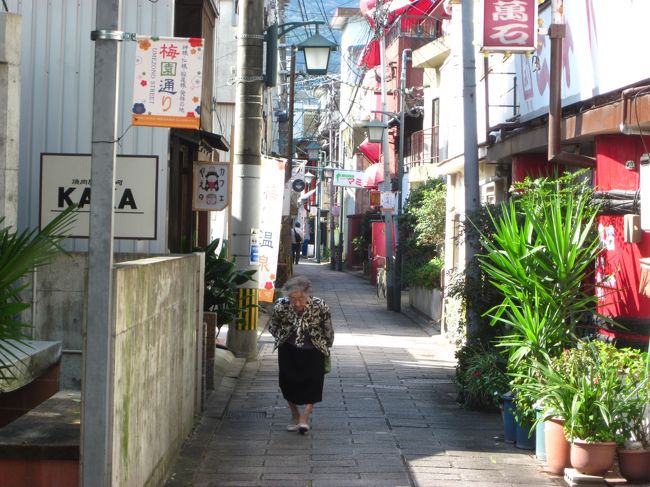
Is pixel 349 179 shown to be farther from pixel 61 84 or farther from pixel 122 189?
pixel 122 189

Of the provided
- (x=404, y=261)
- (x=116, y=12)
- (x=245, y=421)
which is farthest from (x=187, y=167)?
(x=404, y=261)

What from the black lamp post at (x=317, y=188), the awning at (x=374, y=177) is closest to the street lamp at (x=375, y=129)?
the awning at (x=374, y=177)

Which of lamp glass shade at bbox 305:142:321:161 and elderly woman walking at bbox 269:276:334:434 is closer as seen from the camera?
elderly woman walking at bbox 269:276:334:434

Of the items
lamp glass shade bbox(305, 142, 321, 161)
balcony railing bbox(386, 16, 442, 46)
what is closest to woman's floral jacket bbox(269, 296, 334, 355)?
balcony railing bbox(386, 16, 442, 46)

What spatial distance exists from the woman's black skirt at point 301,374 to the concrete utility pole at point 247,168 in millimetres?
6104

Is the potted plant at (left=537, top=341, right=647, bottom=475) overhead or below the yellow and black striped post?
below

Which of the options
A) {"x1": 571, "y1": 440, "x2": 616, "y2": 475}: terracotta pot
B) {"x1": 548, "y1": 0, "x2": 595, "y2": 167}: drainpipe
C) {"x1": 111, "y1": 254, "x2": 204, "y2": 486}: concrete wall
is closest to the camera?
{"x1": 111, "y1": 254, "x2": 204, "y2": 486}: concrete wall

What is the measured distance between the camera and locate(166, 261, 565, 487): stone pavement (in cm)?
867

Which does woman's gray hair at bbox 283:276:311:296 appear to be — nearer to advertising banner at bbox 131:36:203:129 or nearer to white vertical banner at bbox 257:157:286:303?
advertising banner at bbox 131:36:203:129

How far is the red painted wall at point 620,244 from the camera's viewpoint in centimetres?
1148

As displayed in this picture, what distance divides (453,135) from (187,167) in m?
8.45

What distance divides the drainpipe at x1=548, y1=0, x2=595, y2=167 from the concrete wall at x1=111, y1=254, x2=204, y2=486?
544 centimetres

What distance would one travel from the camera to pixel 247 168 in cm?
1697

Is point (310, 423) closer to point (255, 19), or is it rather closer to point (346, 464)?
point (346, 464)
